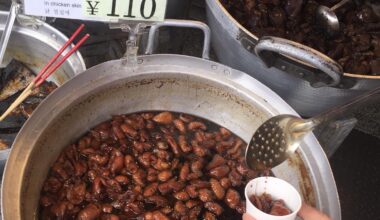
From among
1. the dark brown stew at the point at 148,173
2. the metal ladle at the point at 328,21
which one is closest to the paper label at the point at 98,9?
the dark brown stew at the point at 148,173

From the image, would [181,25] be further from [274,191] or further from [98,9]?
[274,191]

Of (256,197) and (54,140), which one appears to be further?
(54,140)

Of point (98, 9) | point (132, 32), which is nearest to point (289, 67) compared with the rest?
point (132, 32)

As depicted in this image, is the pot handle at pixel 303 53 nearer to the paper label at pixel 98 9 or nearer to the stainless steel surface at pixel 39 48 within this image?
the paper label at pixel 98 9

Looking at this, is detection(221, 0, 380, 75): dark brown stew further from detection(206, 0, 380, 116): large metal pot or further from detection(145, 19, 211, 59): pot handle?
detection(145, 19, 211, 59): pot handle

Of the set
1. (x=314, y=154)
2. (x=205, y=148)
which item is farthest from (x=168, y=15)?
(x=314, y=154)

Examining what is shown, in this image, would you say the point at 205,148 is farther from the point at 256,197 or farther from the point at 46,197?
the point at 46,197
